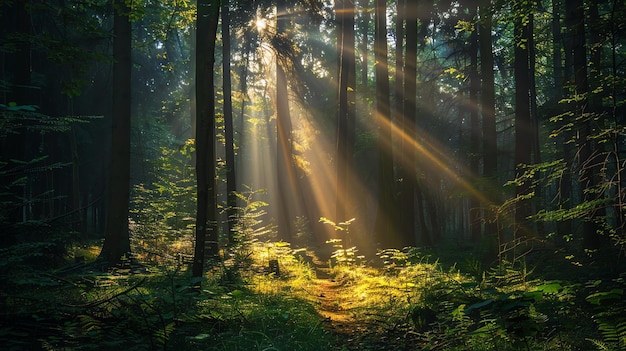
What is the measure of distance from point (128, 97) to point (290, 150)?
11.5 meters

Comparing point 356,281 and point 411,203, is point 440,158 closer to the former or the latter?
point 411,203

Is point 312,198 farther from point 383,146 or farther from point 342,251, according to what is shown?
point 342,251

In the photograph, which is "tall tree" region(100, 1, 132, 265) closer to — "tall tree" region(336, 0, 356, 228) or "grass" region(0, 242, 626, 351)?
"grass" region(0, 242, 626, 351)

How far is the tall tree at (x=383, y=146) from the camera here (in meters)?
14.9

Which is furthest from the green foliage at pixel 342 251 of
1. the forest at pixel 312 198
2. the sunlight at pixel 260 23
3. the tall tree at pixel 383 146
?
the sunlight at pixel 260 23

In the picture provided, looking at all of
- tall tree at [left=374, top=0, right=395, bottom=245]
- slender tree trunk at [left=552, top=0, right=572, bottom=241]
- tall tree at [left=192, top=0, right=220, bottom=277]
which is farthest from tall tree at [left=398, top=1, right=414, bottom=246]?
tall tree at [left=192, top=0, right=220, bottom=277]

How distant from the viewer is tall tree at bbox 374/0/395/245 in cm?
1488

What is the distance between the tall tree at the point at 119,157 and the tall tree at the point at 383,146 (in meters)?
7.88

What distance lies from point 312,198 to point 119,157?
19.7m

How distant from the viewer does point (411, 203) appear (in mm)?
15109

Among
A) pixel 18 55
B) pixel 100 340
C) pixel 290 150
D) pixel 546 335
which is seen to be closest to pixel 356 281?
pixel 546 335

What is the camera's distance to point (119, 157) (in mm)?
11680

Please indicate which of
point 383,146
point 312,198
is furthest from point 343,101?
point 312,198

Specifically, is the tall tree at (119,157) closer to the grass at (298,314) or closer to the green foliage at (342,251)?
the grass at (298,314)
